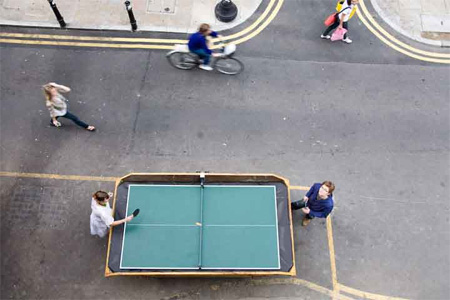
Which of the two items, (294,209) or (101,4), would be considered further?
(101,4)

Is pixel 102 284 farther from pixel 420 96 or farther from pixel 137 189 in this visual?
pixel 420 96

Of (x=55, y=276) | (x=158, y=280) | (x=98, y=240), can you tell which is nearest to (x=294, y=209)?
(x=158, y=280)

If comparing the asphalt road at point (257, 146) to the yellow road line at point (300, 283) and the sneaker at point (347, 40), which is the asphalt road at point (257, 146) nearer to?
the yellow road line at point (300, 283)

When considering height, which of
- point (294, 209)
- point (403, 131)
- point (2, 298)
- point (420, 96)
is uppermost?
A: point (420, 96)

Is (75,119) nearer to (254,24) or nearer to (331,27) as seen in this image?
(254,24)

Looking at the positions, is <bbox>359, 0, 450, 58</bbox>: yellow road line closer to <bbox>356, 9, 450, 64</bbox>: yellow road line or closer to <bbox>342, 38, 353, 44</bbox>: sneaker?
<bbox>356, 9, 450, 64</bbox>: yellow road line

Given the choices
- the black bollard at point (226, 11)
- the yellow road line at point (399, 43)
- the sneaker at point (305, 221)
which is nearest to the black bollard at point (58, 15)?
the black bollard at point (226, 11)

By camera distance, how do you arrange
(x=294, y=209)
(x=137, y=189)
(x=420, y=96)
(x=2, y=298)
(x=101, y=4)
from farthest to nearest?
(x=101, y=4) < (x=420, y=96) < (x=294, y=209) < (x=2, y=298) < (x=137, y=189)
